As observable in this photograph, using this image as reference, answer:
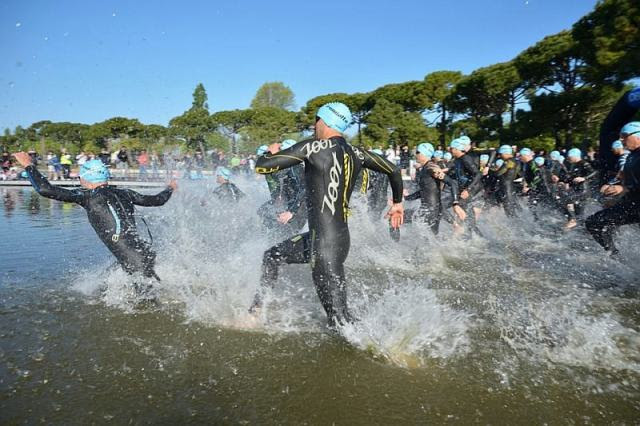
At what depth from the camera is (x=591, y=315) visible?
165 inches

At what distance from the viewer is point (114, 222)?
421 centimetres

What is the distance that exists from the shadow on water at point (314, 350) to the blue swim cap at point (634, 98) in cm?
209

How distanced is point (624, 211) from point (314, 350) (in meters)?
4.22

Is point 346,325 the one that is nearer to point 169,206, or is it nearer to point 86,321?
point 86,321

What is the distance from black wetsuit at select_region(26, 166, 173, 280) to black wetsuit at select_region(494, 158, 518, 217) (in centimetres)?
794

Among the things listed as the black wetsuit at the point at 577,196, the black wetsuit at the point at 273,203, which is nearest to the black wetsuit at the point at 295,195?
the black wetsuit at the point at 273,203

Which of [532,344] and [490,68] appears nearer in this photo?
[532,344]

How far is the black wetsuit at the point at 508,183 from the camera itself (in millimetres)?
9641

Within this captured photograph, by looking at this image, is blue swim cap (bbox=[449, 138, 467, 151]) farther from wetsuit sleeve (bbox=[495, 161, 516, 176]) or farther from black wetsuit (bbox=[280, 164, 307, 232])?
black wetsuit (bbox=[280, 164, 307, 232])

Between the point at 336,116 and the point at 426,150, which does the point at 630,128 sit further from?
the point at 336,116

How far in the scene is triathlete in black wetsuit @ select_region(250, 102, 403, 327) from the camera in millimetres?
3152

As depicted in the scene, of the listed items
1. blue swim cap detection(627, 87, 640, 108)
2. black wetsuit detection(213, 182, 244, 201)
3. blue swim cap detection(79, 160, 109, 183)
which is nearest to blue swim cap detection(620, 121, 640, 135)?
blue swim cap detection(627, 87, 640, 108)

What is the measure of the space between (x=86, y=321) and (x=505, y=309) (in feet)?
13.0

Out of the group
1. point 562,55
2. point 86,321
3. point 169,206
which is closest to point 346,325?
point 86,321
